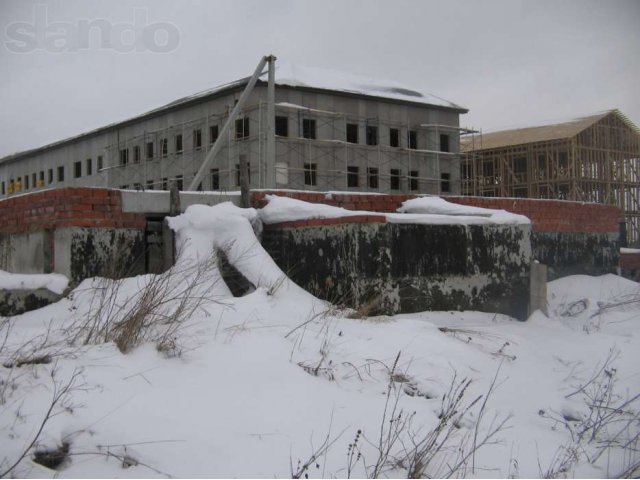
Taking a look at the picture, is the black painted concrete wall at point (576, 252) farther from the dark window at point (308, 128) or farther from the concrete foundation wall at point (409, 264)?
the dark window at point (308, 128)

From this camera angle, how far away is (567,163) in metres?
27.6

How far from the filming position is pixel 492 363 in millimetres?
5371

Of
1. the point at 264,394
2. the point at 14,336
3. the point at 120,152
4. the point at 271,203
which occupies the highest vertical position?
the point at 120,152

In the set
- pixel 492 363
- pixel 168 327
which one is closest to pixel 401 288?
pixel 492 363

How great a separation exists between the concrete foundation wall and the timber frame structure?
67.5ft

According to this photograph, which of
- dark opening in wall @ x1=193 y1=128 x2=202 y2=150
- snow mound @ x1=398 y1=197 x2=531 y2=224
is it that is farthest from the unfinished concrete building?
snow mound @ x1=398 y1=197 x2=531 y2=224

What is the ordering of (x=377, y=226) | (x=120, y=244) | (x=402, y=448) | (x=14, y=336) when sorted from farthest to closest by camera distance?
1. (x=120, y=244)
2. (x=377, y=226)
3. (x=14, y=336)
4. (x=402, y=448)

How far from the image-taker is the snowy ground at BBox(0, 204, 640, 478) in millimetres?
3006

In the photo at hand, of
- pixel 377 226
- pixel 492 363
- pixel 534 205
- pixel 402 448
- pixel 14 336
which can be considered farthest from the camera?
pixel 534 205

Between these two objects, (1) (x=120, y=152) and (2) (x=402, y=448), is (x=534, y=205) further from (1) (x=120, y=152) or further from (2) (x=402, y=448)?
(1) (x=120, y=152)

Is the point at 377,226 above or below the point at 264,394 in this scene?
above

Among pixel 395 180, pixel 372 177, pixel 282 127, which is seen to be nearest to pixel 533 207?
pixel 282 127

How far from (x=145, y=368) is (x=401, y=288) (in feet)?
13.2

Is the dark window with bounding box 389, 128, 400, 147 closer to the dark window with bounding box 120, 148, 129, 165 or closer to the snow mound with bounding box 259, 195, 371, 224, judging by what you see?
the dark window with bounding box 120, 148, 129, 165
